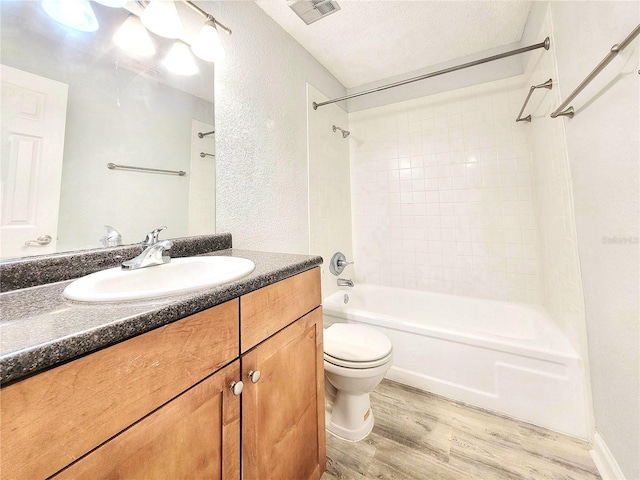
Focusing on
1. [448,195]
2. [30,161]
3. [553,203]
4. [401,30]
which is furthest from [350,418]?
[401,30]

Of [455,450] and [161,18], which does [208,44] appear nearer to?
[161,18]

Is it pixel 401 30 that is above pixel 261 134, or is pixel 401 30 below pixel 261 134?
above

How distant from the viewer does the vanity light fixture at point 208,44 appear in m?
1.12

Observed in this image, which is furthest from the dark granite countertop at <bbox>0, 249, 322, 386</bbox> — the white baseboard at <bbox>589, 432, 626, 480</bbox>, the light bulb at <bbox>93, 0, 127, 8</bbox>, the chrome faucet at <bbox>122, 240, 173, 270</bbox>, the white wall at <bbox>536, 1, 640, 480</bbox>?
the white baseboard at <bbox>589, 432, 626, 480</bbox>

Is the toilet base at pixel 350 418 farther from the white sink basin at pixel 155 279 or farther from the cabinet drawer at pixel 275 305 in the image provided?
the white sink basin at pixel 155 279

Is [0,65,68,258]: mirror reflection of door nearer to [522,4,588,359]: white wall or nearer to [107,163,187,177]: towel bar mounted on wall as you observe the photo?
[107,163,187,177]: towel bar mounted on wall

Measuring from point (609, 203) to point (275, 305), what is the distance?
51.2 inches

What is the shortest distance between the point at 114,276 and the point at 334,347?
104 cm

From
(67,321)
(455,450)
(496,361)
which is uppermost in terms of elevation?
(67,321)

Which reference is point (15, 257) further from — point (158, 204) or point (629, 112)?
point (629, 112)

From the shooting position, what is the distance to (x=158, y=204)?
1024 millimetres

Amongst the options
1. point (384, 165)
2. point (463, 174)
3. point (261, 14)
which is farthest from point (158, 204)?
point (463, 174)

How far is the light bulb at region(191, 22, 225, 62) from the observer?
3.67 feet

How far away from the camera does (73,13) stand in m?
0.80
